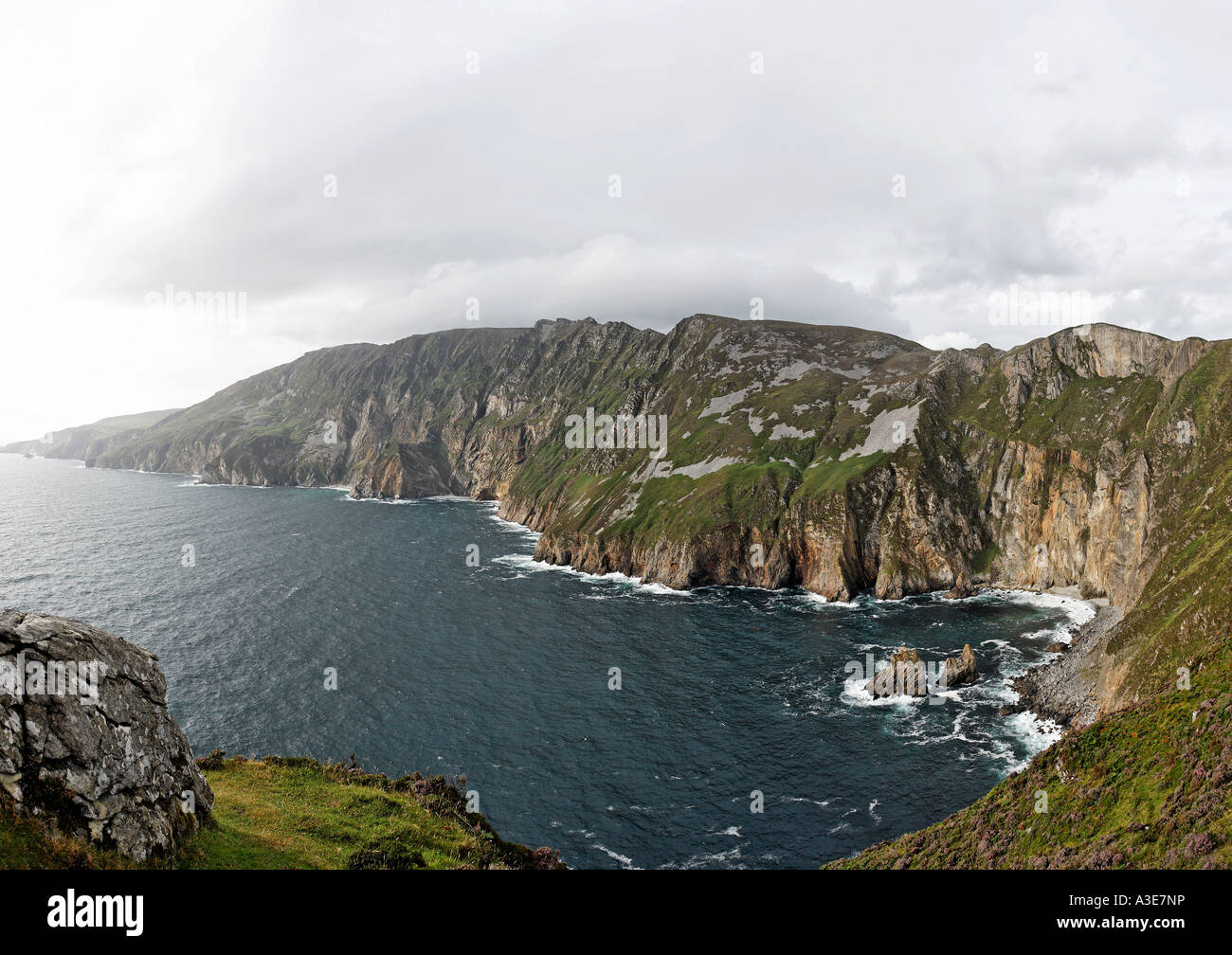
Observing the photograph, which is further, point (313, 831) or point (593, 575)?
point (593, 575)

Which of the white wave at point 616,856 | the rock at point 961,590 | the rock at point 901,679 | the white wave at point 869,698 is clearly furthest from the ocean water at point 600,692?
the rock at point 961,590

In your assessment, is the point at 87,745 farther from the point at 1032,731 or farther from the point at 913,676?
the point at 913,676

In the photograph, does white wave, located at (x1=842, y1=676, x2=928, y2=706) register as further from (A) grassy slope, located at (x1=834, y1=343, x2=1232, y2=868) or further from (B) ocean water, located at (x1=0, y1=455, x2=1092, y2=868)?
(A) grassy slope, located at (x1=834, y1=343, x2=1232, y2=868)

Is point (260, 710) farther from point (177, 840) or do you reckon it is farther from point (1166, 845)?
point (1166, 845)

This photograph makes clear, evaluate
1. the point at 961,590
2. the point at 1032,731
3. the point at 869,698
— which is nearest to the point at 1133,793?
the point at 1032,731

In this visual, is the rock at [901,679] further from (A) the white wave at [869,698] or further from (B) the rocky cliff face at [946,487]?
(B) the rocky cliff face at [946,487]
